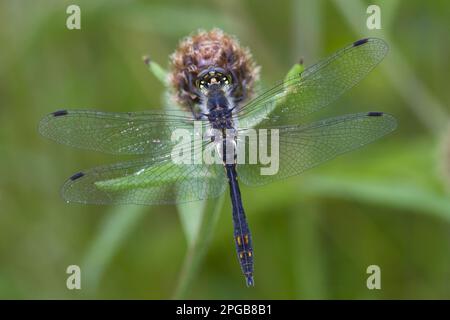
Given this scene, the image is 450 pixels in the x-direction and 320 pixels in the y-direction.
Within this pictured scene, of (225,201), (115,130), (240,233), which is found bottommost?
(240,233)

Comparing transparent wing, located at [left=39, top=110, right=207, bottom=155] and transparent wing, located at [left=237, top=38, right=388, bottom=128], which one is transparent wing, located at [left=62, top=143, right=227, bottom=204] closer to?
transparent wing, located at [left=39, top=110, right=207, bottom=155]

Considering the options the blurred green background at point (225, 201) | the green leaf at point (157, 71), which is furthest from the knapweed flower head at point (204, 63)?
the blurred green background at point (225, 201)

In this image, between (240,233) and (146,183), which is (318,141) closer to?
(240,233)

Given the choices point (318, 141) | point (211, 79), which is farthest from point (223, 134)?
point (318, 141)

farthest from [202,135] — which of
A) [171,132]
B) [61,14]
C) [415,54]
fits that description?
[415,54]

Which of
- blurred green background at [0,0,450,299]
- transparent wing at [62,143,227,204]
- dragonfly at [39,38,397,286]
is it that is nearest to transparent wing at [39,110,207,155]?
dragonfly at [39,38,397,286]

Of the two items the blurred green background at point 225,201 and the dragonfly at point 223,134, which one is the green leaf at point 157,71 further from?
the blurred green background at point 225,201
